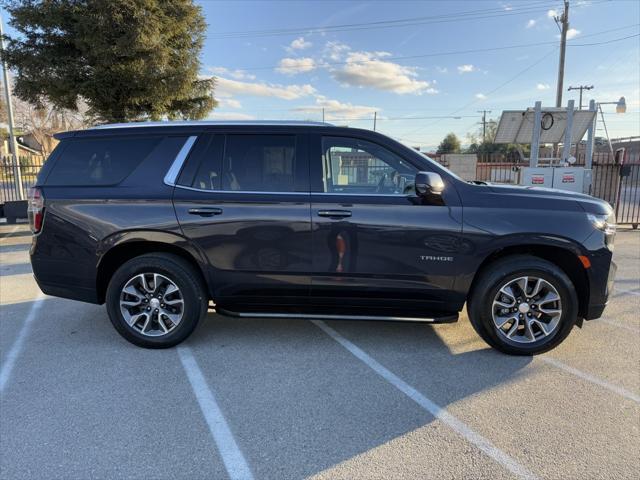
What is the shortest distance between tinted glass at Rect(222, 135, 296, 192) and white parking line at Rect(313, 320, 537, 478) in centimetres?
159

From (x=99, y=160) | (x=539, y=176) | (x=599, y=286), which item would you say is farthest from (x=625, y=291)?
(x=99, y=160)

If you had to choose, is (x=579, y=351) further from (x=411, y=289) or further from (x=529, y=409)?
(x=411, y=289)

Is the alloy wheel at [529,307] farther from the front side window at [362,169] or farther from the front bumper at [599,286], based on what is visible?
the front side window at [362,169]

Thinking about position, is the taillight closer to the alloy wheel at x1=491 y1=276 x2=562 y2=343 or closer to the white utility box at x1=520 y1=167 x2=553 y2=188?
the alloy wheel at x1=491 y1=276 x2=562 y2=343

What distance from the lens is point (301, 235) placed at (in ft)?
12.1

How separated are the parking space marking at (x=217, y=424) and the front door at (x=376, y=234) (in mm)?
1167

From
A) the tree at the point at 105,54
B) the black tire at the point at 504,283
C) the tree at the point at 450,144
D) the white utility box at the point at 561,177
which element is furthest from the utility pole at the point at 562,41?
the tree at the point at 450,144

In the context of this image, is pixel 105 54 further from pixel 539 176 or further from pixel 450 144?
pixel 450 144

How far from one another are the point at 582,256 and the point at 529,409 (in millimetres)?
1406

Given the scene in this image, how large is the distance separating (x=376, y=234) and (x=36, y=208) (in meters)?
3.09

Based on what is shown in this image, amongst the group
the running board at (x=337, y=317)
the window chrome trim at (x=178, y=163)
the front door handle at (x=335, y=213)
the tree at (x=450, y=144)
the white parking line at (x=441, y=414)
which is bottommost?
the white parking line at (x=441, y=414)

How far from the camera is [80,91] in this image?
10.3 metres

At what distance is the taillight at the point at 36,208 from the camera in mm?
3910

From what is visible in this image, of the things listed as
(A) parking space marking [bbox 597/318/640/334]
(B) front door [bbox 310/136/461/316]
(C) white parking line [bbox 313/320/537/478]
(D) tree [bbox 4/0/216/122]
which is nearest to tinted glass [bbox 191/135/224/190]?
(B) front door [bbox 310/136/461/316]
